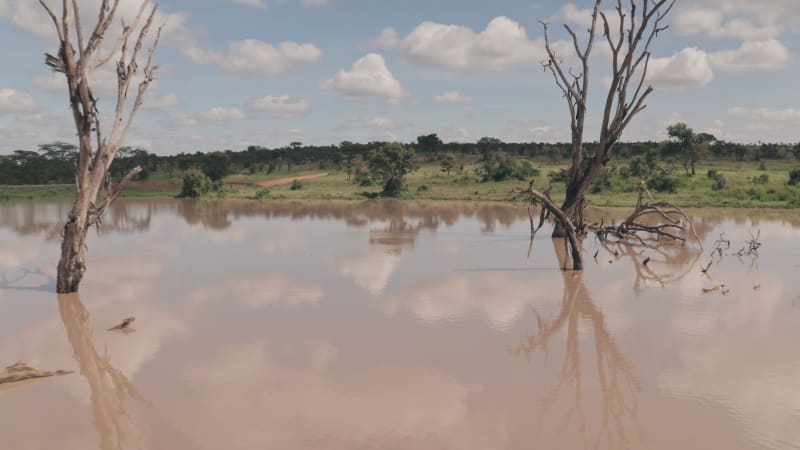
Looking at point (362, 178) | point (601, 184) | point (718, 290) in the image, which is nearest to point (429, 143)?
point (362, 178)

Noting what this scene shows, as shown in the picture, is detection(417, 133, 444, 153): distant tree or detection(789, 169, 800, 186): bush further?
detection(417, 133, 444, 153): distant tree

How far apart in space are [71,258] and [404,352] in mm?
10005

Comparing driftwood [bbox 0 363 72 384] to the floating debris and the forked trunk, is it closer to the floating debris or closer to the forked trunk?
the forked trunk

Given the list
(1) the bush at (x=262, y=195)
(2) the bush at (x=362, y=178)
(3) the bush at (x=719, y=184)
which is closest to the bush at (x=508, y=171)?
(2) the bush at (x=362, y=178)

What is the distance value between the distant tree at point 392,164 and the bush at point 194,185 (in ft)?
64.9

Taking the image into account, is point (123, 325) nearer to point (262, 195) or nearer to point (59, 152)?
point (262, 195)

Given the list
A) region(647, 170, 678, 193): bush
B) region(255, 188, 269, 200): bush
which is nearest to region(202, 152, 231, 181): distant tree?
region(255, 188, 269, 200): bush

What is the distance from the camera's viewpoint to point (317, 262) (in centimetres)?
2119

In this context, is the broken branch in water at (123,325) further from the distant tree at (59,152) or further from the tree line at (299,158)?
the distant tree at (59,152)

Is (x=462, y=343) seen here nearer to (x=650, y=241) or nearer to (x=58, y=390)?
(x=58, y=390)

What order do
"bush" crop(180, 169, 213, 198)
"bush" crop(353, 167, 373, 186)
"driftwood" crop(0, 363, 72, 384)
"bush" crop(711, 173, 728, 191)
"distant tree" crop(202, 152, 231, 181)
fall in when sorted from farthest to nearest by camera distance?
"distant tree" crop(202, 152, 231, 181) → "bush" crop(353, 167, 373, 186) → "bush" crop(180, 169, 213, 198) → "bush" crop(711, 173, 728, 191) → "driftwood" crop(0, 363, 72, 384)

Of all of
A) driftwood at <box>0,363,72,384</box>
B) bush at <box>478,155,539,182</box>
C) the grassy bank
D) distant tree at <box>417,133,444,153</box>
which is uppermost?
distant tree at <box>417,133,444,153</box>

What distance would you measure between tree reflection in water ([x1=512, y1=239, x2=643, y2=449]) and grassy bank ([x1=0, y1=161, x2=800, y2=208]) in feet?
104

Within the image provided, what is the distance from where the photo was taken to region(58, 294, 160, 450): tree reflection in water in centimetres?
763
